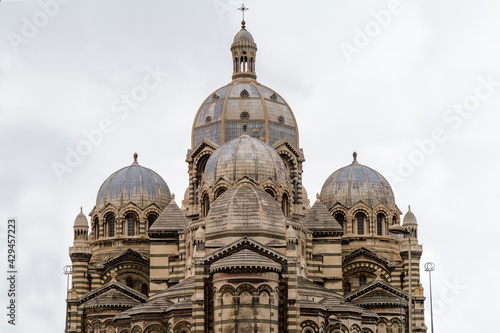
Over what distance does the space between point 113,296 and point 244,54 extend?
78.4ft

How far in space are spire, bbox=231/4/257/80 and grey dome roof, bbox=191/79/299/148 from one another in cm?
238

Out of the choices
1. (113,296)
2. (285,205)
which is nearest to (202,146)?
Answer: (285,205)

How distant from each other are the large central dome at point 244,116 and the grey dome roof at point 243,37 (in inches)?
146

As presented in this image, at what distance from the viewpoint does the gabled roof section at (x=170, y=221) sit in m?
102

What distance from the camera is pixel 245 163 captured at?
98.2 m

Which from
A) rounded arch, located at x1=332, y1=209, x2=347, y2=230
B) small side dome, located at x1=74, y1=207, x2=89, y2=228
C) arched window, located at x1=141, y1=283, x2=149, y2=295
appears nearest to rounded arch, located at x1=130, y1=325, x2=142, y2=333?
arched window, located at x1=141, y1=283, x2=149, y2=295

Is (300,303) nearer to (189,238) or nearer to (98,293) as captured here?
(189,238)

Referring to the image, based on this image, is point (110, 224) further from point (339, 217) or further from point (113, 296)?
point (339, 217)

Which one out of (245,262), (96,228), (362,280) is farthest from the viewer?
(96,228)

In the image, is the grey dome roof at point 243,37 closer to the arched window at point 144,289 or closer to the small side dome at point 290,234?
the arched window at point 144,289

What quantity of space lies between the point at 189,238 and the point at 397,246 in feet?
73.2

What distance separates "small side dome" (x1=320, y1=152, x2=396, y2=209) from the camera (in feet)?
369

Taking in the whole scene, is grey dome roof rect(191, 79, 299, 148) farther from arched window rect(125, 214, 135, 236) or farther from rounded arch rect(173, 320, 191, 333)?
rounded arch rect(173, 320, 191, 333)

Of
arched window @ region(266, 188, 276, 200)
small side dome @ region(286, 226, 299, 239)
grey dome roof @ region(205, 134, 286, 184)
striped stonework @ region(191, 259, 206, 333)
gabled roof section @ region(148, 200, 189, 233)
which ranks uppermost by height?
grey dome roof @ region(205, 134, 286, 184)
